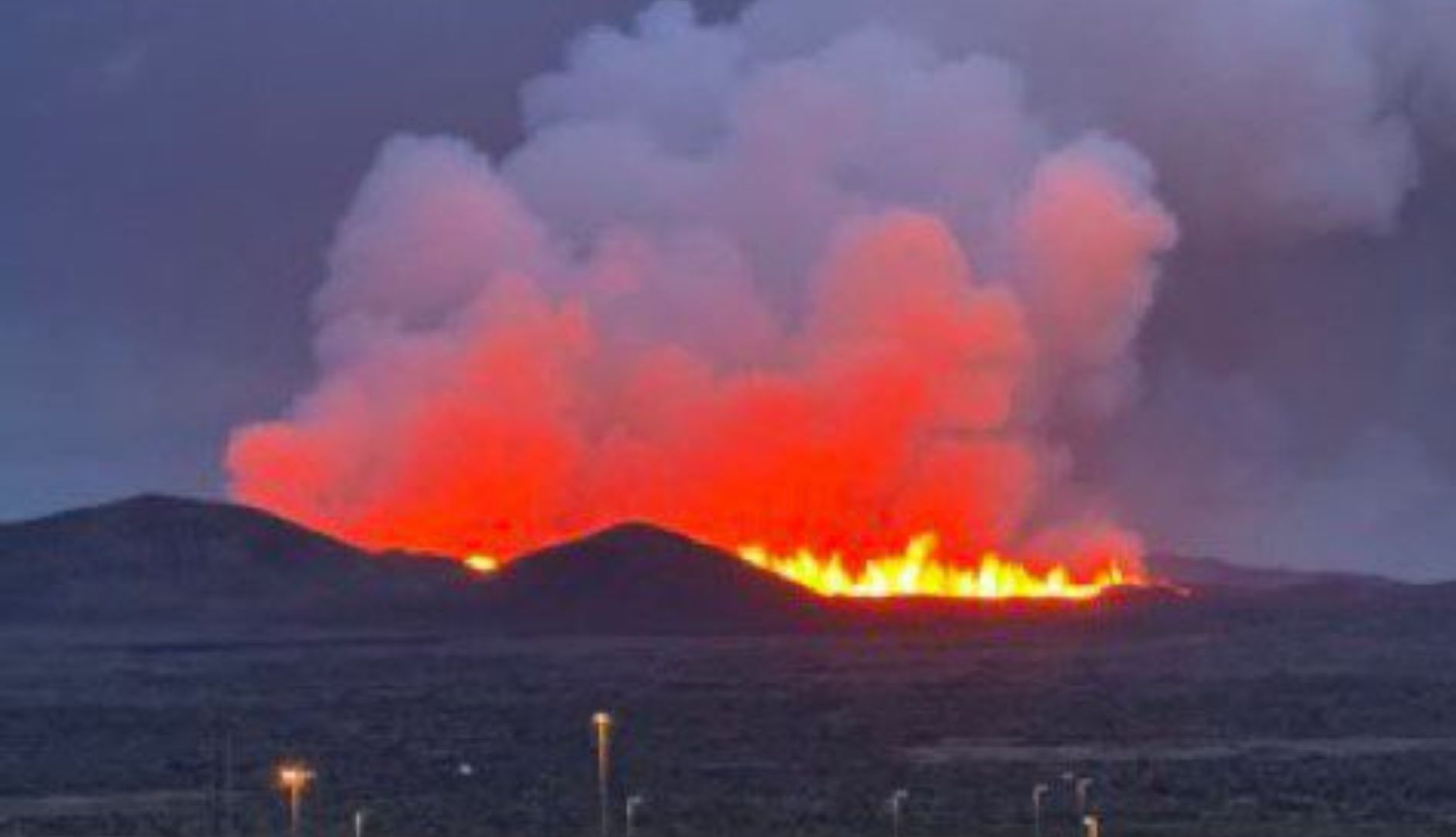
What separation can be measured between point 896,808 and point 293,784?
1654 centimetres

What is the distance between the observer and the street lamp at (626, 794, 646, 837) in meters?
90.8

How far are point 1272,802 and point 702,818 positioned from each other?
17682 millimetres

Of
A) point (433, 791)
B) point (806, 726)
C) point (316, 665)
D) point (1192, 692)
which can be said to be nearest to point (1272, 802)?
point (433, 791)

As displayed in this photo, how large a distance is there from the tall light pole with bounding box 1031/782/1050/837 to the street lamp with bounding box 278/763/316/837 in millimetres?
20248

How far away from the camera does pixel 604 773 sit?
85.6 m

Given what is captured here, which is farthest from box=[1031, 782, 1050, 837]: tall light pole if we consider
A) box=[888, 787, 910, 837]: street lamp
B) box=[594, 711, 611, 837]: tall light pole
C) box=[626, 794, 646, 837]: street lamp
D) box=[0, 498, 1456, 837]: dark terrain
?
box=[594, 711, 611, 837]: tall light pole

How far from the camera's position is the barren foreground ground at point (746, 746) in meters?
100

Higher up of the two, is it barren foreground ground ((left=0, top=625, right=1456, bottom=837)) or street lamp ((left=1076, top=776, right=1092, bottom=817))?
barren foreground ground ((left=0, top=625, right=1456, bottom=837))

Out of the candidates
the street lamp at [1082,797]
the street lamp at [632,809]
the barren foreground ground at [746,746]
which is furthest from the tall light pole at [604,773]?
the street lamp at [1082,797]

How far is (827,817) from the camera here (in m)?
99.5

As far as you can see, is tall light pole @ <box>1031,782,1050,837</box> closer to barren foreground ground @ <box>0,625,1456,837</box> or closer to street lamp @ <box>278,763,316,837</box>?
barren foreground ground @ <box>0,625,1456,837</box>

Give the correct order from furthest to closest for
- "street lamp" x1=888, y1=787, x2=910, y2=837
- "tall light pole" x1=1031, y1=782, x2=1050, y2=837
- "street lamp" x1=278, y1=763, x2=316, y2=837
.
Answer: "tall light pole" x1=1031, y1=782, x2=1050, y2=837 → "street lamp" x1=888, y1=787, x2=910, y2=837 → "street lamp" x1=278, y1=763, x2=316, y2=837

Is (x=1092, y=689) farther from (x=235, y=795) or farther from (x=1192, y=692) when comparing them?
(x=235, y=795)

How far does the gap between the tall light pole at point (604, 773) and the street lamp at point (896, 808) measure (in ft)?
26.1
